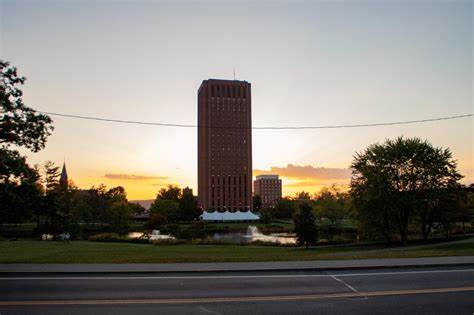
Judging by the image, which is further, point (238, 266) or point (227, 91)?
point (227, 91)


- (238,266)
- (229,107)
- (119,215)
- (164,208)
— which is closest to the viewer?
(238,266)

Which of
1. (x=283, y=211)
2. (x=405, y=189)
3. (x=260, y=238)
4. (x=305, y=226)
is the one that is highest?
(x=405, y=189)

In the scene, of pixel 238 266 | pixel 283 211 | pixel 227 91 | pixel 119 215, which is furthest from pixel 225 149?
pixel 238 266

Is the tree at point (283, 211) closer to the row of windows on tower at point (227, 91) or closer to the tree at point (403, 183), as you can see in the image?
the row of windows on tower at point (227, 91)

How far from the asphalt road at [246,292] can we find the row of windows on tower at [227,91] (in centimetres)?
16663

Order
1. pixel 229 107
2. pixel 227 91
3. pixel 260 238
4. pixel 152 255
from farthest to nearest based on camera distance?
1. pixel 227 91
2. pixel 229 107
3. pixel 260 238
4. pixel 152 255

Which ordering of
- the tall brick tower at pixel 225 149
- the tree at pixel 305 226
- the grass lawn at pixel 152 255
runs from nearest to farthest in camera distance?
the grass lawn at pixel 152 255
the tree at pixel 305 226
the tall brick tower at pixel 225 149

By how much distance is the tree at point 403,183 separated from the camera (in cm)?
3512

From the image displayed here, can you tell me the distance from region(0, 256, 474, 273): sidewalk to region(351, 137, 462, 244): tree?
70.6 feet

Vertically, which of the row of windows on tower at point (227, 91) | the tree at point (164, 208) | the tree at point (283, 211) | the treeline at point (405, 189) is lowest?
the tree at point (283, 211)

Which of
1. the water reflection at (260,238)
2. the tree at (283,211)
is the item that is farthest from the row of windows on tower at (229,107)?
the water reflection at (260,238)

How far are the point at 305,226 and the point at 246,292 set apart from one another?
2526 centimetres

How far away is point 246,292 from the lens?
9.80 meters

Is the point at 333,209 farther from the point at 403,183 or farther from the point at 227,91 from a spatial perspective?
the point at 227,91
